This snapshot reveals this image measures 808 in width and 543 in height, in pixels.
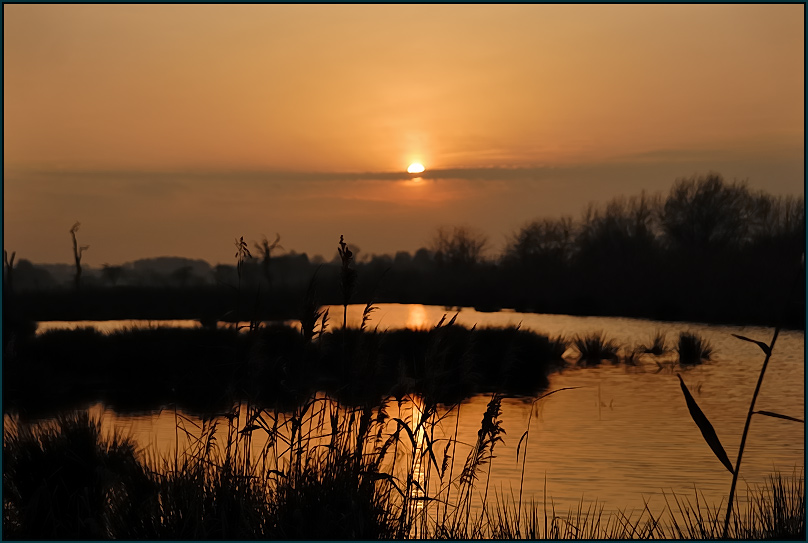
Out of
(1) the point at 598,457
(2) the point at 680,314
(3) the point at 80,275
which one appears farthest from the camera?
(3) the point at 80,275

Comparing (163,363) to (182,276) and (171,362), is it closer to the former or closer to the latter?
(171,362)

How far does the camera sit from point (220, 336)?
2228 cm

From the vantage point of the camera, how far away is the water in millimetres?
10336

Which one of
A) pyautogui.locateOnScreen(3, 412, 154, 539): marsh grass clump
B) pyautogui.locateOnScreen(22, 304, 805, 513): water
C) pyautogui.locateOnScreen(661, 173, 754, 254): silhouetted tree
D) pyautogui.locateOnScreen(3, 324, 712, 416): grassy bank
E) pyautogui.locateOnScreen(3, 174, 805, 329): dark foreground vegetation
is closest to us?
pyautogui.locateOnScreen(3, 412, 154, 539): marsh grass clump

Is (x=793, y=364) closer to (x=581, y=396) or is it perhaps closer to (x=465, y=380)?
(x=581, y=396)

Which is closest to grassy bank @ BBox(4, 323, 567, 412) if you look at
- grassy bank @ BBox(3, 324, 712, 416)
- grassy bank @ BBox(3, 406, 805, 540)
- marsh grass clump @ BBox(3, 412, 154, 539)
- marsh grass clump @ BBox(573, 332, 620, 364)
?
grassy bank @ BBox(3, 324, 712, 416)

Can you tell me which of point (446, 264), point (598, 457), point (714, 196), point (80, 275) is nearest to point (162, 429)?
point (598, 457)

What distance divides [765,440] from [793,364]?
11705 millimetres

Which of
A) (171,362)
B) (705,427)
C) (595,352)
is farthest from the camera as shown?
(595,352)

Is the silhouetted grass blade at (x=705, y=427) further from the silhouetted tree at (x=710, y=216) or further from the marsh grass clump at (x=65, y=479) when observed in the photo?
the silhouetted tree at (x=710, y=216)

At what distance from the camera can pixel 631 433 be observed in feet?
47.2

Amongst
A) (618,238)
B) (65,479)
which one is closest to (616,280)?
(618,238)

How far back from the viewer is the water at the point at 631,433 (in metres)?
10.3

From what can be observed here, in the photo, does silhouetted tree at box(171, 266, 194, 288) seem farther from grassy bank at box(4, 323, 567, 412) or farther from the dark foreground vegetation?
grassy bank at box(4, 323, 567, 412)
